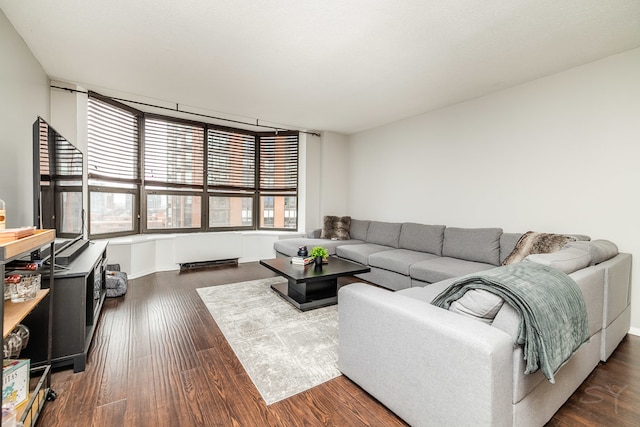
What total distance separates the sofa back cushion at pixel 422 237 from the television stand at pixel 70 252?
12.7 ft

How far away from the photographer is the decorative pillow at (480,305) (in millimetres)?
1316

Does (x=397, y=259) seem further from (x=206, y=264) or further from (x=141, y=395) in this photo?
(x=206, y=264)

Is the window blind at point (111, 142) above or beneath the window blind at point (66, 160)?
above

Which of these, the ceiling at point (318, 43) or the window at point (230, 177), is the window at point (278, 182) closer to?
the window at point (230, 177)

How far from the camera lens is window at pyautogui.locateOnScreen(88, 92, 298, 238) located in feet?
13.2

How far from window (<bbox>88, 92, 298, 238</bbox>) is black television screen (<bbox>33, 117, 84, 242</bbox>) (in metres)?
1.21

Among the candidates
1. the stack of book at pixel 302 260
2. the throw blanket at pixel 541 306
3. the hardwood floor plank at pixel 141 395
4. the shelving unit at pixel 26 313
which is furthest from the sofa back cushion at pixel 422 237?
the shelving unit at pixel 26 313

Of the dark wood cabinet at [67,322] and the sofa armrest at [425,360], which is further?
the dark wood cabinet at [67,322]

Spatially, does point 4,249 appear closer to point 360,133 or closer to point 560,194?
point 560,194

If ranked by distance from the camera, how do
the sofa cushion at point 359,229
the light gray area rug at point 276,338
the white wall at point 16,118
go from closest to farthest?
the light gray area rug at point 276,338 → the white wall at point 16,118 → the sofa cushion at point 359,229

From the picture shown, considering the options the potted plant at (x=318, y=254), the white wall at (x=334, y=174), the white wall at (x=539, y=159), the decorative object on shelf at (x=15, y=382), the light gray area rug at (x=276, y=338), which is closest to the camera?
the decorative object on shelf at (x=15, y=382)

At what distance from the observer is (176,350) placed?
222cm

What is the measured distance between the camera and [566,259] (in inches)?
68.2

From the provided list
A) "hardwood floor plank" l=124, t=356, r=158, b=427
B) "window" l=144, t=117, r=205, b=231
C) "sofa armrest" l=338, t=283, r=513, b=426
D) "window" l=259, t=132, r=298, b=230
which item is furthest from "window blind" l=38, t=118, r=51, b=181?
"window" l=259, t=132, r=298, b=230
